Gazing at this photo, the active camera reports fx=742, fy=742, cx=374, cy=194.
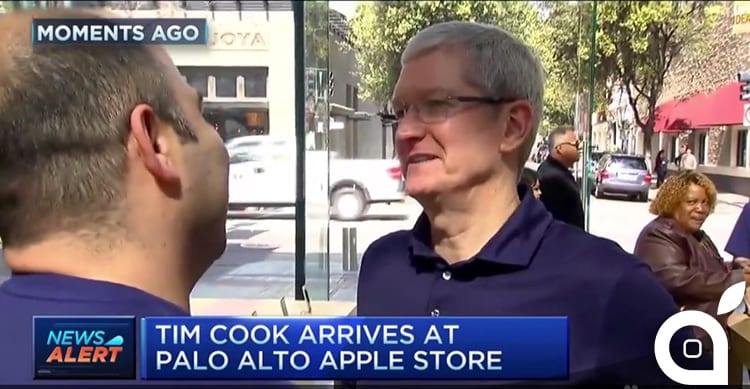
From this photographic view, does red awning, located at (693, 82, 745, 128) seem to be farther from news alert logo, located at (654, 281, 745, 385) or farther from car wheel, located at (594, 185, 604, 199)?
news alert logo, located at (654, 281, 745, 385)

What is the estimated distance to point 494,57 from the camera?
122 cm

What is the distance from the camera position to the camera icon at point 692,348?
1219 millimetres

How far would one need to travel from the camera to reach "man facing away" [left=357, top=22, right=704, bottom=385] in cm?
114

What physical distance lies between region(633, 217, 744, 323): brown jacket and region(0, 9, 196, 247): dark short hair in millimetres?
907

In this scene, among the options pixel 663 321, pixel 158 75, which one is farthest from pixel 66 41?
pixel 663 321

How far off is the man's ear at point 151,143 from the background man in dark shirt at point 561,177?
66 cm

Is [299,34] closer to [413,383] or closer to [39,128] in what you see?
[39,128]

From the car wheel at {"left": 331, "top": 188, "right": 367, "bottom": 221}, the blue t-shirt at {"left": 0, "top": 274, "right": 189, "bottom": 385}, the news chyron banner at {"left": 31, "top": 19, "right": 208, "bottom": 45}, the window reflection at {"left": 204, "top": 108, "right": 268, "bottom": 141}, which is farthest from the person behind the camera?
the car wheel at {"left": 331, "top": 188, "right": 367, "bottom": 221}

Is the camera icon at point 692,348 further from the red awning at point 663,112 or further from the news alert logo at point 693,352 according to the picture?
the red awning at point 663,112

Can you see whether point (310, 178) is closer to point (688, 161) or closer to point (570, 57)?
point (570, 57)

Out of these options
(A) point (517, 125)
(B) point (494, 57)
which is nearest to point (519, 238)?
(A) point (517, 125)

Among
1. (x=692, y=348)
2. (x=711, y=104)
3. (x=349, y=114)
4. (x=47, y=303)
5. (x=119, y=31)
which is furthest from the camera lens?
(x=349, y=114)

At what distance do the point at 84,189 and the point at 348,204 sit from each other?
0.61 meters

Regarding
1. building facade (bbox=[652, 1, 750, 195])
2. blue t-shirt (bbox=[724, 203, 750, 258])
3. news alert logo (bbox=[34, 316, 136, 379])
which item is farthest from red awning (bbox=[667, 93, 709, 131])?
news alert logo (bbox=[34, 316, 136, 379])
